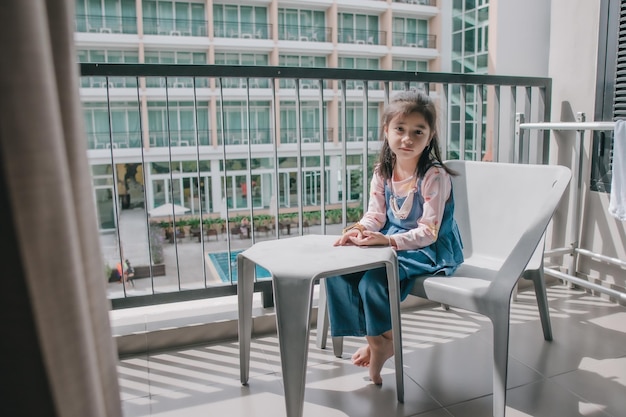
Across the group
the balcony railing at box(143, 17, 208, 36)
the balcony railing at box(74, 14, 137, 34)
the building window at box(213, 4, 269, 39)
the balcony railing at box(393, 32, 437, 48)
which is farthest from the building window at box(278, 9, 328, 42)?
the balcony railing at box(74, 14, 137, 34)

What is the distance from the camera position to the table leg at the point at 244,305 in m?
1.58

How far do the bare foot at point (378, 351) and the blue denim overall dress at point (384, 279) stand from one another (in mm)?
49

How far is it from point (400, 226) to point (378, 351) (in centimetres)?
46

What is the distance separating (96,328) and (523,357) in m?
1.84

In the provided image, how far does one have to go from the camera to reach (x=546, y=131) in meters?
2.78

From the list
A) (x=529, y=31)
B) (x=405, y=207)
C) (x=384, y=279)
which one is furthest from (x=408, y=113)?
(x=529, y=31)

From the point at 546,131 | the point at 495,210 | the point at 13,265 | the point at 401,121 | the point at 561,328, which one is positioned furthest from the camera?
the point at 546,131

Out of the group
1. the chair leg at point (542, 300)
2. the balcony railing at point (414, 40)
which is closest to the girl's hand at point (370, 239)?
the chair leg at point (542, 300)

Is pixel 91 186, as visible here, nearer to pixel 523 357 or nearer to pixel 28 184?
pixel 28 184

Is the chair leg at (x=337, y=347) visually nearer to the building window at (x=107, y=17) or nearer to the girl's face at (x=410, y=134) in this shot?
the girl's face at (x=410, y=134)

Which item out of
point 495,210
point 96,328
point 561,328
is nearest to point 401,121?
point 495,210

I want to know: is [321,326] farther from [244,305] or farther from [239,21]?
[239,21]

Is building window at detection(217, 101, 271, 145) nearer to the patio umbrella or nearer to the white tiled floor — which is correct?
the patio umbrella

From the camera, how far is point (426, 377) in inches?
70.9
